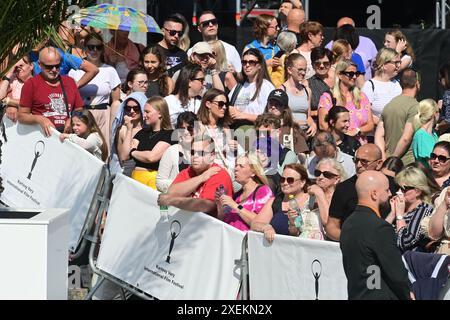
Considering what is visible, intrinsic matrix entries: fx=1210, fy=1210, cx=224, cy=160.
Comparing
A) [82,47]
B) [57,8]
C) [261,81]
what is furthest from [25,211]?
[82,47]

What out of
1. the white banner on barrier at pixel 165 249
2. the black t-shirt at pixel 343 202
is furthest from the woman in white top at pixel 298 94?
the black t-shirt at pixel 343 202

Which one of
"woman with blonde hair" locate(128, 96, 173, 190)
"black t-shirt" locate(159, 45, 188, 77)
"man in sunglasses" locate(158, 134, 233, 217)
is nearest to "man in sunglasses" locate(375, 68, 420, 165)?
"black t-shirt" locate(159, 45, 188, 77)

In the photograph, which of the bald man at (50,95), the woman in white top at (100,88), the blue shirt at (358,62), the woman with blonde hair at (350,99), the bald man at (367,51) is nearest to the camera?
the bald man at (50,95)

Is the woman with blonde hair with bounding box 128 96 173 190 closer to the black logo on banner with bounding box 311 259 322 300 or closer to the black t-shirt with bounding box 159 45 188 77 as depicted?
the black t-shirt with bounding box 159 45 188 77

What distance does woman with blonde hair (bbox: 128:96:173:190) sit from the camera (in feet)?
34.4

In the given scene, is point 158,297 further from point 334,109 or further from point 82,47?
point 82,47

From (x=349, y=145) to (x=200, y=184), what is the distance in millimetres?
2572

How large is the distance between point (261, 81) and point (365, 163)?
205cm

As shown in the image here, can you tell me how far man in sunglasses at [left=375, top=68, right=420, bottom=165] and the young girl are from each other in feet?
9.09

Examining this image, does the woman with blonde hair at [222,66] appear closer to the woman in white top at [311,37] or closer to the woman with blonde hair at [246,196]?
the woman in white top at [311,37]

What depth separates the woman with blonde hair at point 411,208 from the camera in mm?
8195

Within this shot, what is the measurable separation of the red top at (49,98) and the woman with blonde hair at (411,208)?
369 cm

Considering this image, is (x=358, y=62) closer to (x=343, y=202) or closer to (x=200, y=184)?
(x=200, y=184)
